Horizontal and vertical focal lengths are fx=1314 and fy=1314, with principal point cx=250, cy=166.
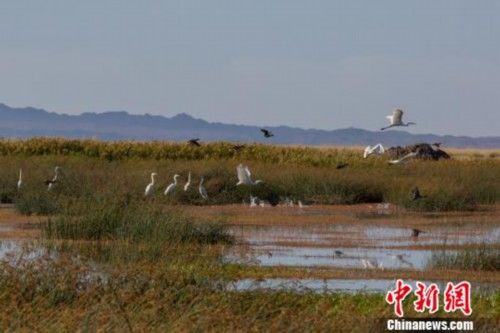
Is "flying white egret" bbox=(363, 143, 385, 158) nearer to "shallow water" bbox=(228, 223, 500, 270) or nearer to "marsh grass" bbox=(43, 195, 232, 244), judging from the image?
"shallow water" bbox=(228, 223, 500, 270)

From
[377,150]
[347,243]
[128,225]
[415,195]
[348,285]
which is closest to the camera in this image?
[348,285]

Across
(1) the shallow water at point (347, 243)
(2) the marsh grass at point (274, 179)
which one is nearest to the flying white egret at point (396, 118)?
(1) the shallow water at point (347, 243)

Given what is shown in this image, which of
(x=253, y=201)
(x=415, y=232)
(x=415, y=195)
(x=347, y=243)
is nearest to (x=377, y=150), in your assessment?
(x=415, y=232)

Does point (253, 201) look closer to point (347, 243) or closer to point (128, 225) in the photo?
point (347, 243)

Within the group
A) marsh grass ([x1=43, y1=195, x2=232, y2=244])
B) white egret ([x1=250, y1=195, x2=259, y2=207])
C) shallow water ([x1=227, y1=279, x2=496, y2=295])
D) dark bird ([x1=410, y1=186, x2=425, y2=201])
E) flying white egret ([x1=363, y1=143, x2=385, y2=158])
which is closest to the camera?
shallow water ([x1=227, y1=279, x2=496, y2=295])

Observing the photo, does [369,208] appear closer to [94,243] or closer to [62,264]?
[94,243]

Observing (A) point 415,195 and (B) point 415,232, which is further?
(A) point 415,195

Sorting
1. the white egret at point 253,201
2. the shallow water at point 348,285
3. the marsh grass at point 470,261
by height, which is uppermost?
the marsh grass at point 470,261

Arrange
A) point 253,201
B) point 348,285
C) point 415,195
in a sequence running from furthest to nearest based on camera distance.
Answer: point 253,201 < point 415,195 < point 348,285

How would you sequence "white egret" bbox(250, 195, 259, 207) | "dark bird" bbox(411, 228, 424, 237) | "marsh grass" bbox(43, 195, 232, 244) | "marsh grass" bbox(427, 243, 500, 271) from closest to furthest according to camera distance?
"marsh grass" bbox(427, 243, 500, 271) < "marsh grass" bbox(43, 195, 232, 244) < "dark bird" bbox(411, 228, 424, 237) < "white egret" bbox(250, 195, 259, 207)

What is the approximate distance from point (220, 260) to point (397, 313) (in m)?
6.18

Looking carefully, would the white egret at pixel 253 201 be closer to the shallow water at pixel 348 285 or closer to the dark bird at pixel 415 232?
the dark bird at pixel 415 232

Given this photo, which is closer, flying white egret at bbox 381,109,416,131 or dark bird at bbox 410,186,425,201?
flying white egret at bbox 381,109,416,131

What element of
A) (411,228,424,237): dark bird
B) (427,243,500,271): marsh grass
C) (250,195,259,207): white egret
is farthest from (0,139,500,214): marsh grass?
(427,243,500,271): marsh grass
